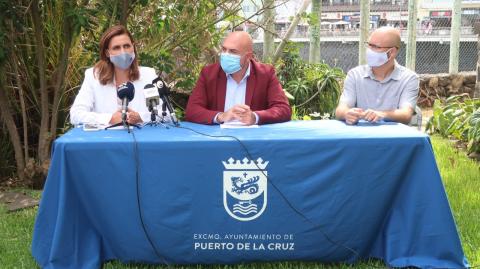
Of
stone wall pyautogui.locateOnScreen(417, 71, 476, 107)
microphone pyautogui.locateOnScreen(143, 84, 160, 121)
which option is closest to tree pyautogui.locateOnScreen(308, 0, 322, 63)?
stone wall pyautogui.locateOnScreen(417, 71, 476, 107)

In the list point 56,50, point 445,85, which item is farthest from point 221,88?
point 445,85

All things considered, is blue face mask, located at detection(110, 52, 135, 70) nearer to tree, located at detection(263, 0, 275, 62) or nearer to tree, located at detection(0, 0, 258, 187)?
tree, located at detection(0, 0, 258, 187)

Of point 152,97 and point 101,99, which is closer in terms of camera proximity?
point 152,97

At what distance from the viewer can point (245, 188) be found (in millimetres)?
3117

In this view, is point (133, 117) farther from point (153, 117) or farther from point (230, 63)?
point (230, 63)

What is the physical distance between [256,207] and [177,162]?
0.46 m

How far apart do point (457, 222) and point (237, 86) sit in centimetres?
172

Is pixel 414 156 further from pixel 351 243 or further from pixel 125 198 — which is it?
pixel 125 198

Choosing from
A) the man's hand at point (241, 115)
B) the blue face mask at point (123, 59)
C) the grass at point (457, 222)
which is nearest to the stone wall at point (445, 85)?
the grass at point (457, 222)

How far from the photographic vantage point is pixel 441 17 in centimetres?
1155

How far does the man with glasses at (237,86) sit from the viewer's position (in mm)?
3865

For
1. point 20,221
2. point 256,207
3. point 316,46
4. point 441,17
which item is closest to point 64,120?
point 20,221

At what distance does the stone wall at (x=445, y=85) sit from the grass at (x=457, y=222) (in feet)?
19.5

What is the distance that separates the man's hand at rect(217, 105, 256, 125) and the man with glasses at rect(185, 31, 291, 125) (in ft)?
0.68
